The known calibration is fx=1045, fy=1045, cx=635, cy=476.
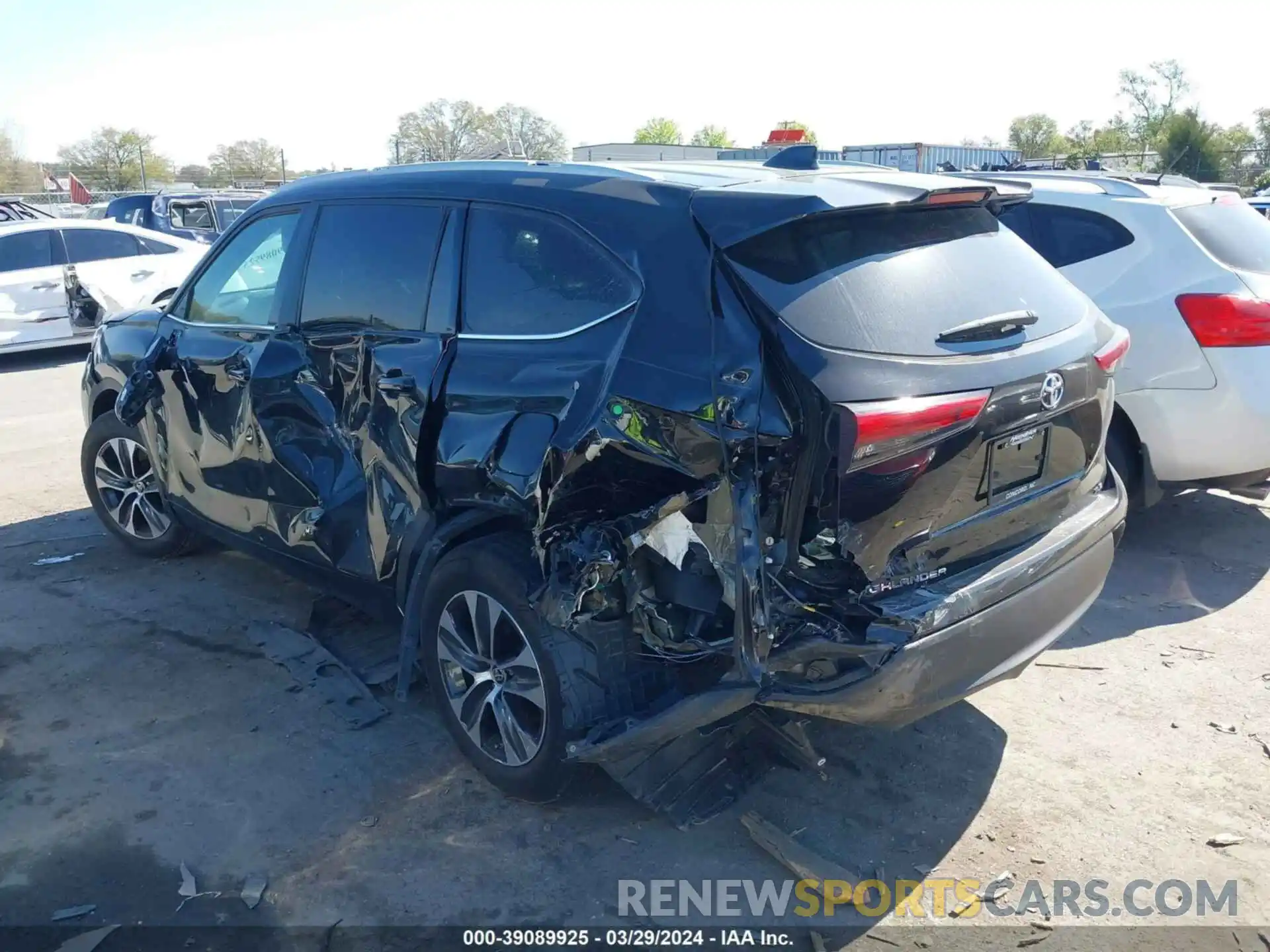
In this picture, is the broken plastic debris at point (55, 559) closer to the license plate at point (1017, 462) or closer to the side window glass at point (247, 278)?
the side window glass at point (247, 278)

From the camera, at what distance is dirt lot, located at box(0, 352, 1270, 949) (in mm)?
3084

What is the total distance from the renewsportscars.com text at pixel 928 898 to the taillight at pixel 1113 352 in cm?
159

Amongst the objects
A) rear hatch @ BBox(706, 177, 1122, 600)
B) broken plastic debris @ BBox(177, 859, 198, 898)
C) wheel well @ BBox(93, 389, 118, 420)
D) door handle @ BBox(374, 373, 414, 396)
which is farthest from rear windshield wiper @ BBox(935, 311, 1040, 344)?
wheel well @ BBox(93, 389, 118, 420)

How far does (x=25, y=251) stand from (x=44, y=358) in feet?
4.63

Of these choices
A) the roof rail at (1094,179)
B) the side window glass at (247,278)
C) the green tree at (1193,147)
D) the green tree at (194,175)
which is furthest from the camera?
the green tree at (194,175)

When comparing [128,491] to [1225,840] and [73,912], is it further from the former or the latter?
[1225,840]

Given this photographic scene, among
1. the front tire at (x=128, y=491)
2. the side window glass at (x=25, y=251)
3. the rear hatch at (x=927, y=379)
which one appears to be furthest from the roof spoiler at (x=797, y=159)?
the side window glass at (x=25, y=251)

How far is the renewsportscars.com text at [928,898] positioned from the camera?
9.72ft

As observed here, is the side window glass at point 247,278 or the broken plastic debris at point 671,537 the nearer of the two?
the broken plastic debris at point 671,537

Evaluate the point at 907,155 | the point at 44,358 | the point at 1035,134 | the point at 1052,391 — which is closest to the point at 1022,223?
the point at 1052,391

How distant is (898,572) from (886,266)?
88cm

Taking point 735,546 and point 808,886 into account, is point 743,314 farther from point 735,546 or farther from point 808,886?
point 808,886

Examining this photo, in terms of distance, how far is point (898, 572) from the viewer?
290cm

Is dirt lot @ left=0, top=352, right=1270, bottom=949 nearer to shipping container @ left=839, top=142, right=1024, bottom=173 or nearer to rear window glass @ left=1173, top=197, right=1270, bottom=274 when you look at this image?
rear window glass @ left=1173, top=197, right=1270, bottom=274
